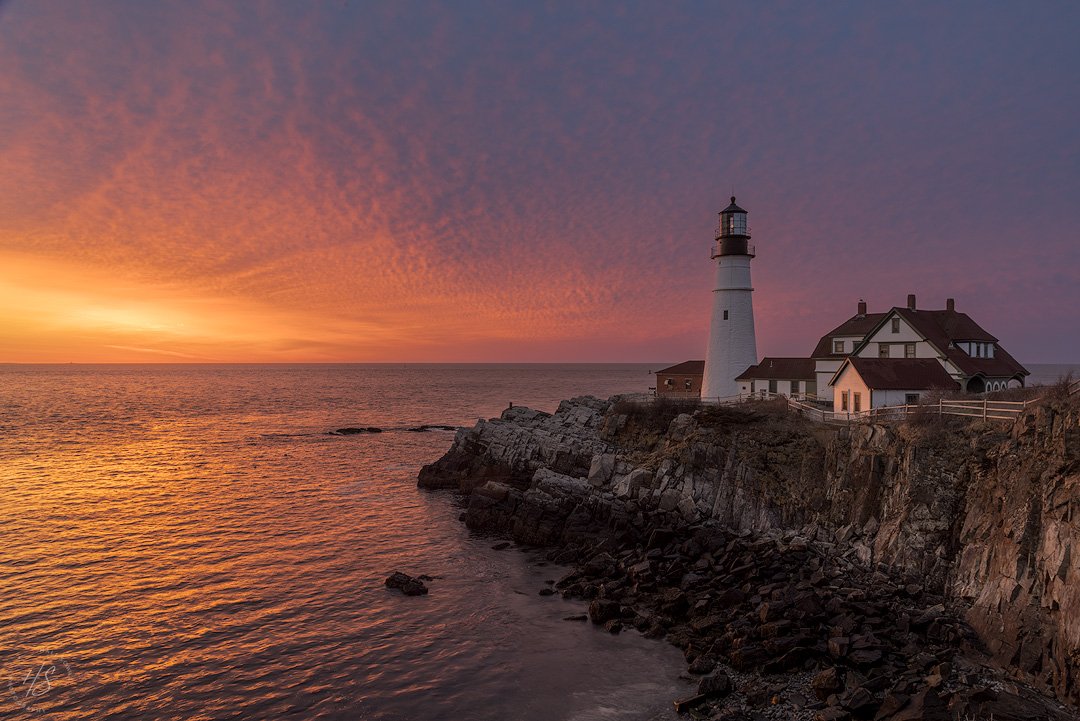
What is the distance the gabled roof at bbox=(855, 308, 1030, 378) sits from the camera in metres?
38.5

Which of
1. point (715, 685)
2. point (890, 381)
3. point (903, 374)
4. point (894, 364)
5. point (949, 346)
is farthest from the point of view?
point (949, 346)

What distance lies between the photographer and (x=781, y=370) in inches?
1984

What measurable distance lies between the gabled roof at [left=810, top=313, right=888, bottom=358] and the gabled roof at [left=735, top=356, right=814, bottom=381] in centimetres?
136

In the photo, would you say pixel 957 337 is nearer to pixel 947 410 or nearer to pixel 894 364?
pixel 894 364

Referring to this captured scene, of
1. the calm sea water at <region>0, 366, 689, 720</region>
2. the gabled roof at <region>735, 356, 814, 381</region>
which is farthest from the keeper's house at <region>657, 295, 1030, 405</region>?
the calm sea water at <region>0, 366, 689, 720</region>

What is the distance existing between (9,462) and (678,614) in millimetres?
60084

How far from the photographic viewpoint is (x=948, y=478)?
23.0 m

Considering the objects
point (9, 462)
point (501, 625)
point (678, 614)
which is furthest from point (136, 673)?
point (9, 462)

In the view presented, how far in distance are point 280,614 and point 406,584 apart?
471 cm

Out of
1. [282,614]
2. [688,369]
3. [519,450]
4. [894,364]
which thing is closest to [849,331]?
[894,364]

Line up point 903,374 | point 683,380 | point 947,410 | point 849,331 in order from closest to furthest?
A: point 947,410
point 903,374
point 849,331
point 683,380

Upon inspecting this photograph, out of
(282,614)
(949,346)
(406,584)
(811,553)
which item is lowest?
(282,614)

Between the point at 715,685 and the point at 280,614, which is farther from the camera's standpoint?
the point at 280,614

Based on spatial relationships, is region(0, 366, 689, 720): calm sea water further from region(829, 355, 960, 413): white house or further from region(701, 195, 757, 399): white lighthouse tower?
region(701, 195, 757, 399): white lighthouse tower
